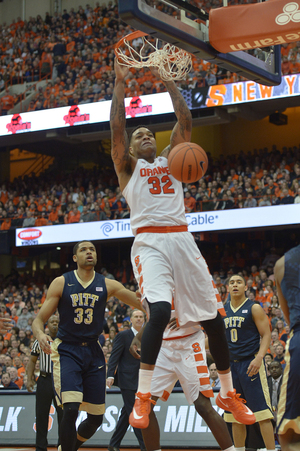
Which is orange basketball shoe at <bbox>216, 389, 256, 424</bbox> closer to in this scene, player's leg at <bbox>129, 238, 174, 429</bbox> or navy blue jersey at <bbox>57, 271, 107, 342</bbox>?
player's leg at <bbox>129, 238, 174, 429</bbox>

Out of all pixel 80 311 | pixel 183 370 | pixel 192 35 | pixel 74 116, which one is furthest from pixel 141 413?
pixel 74 116

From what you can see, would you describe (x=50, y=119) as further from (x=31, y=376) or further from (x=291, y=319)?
(x=291, y=319)

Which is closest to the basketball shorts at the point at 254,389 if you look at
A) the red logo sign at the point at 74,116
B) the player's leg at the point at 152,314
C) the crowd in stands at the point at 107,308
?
the crowd in stands at the point at 107,308

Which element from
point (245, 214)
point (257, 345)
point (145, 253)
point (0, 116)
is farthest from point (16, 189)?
point (145, 253)

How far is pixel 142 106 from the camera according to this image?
22.9 m

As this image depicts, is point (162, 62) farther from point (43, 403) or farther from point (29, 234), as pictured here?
point (29, 234)

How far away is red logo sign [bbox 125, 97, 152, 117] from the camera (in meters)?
22.8

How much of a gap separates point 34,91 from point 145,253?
80.2ft

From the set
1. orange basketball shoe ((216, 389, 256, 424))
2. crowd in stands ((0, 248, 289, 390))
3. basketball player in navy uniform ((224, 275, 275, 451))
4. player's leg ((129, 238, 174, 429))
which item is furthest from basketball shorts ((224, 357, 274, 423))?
player's leg ((129, 238, 174, 429))

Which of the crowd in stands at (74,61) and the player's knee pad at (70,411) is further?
the crowd in stands at (74,61)

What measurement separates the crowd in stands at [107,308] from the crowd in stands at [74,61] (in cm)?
697

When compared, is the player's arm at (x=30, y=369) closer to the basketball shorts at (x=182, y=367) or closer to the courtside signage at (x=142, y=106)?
the basketball shorts at (x=182, y=367)

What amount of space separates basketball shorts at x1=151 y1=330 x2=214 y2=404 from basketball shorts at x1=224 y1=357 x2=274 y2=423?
7.19 feet

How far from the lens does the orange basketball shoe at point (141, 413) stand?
4.60 metres
